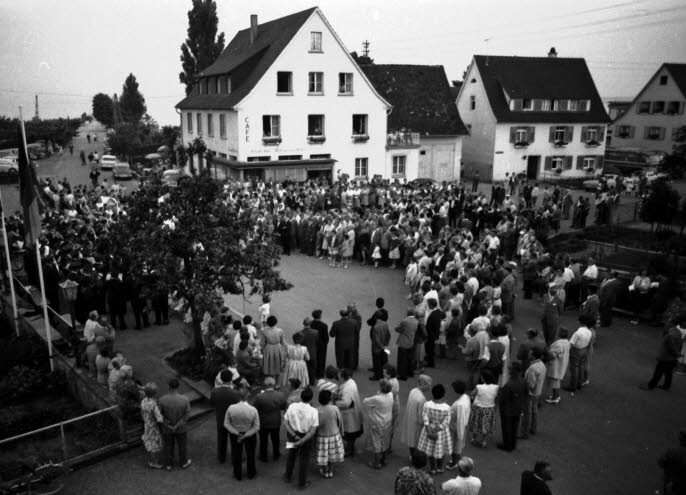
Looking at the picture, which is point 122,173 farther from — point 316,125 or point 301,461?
point 301,461

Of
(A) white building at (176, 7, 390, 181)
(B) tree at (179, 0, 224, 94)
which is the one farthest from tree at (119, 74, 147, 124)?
(A) white building at (176, 7, 390, 181)

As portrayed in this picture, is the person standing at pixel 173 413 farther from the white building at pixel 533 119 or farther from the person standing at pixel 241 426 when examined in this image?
the white building at pixel 533 119

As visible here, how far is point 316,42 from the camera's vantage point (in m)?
37.3

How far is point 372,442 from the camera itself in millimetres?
9367

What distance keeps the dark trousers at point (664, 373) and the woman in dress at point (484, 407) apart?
14.8 feet

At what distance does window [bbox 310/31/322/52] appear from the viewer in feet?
122

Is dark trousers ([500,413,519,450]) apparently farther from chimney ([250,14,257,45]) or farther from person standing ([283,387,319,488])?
chimney ([250,14,257,45])

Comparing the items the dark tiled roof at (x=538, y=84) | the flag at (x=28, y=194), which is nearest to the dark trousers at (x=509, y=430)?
the flag at (x=28, y=194)

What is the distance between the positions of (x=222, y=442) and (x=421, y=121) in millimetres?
37174

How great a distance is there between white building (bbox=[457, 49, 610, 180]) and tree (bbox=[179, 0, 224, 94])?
80.5 ft

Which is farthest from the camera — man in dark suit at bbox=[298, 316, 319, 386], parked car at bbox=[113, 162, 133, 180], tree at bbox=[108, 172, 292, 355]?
parked car at bbox=[113, 162, 133, 180]

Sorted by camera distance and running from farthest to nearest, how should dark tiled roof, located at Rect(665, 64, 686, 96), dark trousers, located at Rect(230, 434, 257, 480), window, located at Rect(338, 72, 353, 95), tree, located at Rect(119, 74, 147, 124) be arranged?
tree, located at Rect(119, 74, 147, 124) → dark tiled roof, located at Rect(665, 64, 686, 96) → window, located at Rect(338, 72, 353, 95) → dark trousers, located at Rect(230, 434, 257, 480)

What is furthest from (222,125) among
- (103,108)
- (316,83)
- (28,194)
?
(103,108)

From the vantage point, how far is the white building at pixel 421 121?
41.9 meters
